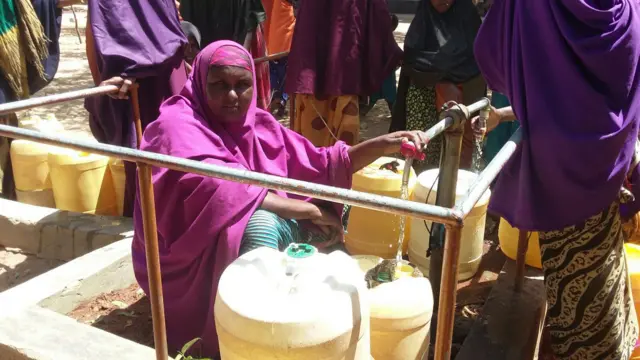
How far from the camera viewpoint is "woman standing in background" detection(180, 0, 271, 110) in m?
5.67

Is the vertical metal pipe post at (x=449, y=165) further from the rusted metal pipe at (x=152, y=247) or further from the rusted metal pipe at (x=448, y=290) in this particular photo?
the rusted metal pipe at (x=152, y=247)

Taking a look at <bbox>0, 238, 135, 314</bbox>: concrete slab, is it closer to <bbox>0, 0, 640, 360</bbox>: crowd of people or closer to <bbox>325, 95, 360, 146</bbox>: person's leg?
<bbox>0, 0, 640, 360</bbox>: crowd of people

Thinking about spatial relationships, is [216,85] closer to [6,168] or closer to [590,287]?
[590,287]

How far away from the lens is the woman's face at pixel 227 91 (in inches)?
104

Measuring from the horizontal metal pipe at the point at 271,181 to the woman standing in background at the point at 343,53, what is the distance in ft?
9.74

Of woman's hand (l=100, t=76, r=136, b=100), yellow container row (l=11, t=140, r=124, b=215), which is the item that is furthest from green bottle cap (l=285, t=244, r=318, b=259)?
yellow container row (l=11, t=140, r=124, b=215)

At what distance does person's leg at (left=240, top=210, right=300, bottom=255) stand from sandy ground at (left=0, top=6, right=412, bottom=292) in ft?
6.85

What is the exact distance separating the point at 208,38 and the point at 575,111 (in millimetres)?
4332

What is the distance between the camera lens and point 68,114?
27.8 feet

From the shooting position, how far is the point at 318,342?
5.32 feet

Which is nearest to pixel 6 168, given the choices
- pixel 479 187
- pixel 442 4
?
pixel 442 4

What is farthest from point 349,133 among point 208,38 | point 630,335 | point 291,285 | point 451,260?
point 451,260

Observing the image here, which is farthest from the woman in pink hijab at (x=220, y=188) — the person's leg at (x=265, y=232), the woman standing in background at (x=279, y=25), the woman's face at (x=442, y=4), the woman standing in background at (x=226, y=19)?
the woman standing in background at (x=279, y=25)

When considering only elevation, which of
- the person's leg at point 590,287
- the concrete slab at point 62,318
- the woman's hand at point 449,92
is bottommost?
the concrete slab at point 62,318
